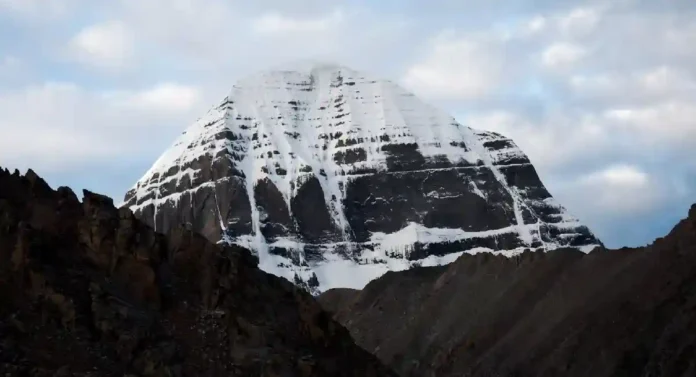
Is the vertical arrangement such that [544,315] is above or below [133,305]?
above

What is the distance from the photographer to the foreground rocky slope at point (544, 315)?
88.7 m

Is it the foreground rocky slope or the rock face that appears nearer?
the rock face

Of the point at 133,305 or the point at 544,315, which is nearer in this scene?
the point at 133,305

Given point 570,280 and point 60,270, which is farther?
point 570,280

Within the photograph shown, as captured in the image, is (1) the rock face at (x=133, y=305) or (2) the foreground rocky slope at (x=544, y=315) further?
(2) the foreground rocky slope at (x=544, y=315)

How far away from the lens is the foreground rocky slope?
88688 mm

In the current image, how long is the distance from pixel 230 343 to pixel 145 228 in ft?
20.6

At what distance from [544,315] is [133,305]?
81154mm

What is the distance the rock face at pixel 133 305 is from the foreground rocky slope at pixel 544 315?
140 feet

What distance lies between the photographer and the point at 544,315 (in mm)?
115188

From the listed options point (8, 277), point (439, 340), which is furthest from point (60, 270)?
point (439, 340)

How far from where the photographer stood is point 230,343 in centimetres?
3997

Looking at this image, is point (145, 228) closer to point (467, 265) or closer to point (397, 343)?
point (397, 343)

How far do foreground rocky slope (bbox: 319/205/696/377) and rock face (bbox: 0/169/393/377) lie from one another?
42.5m
